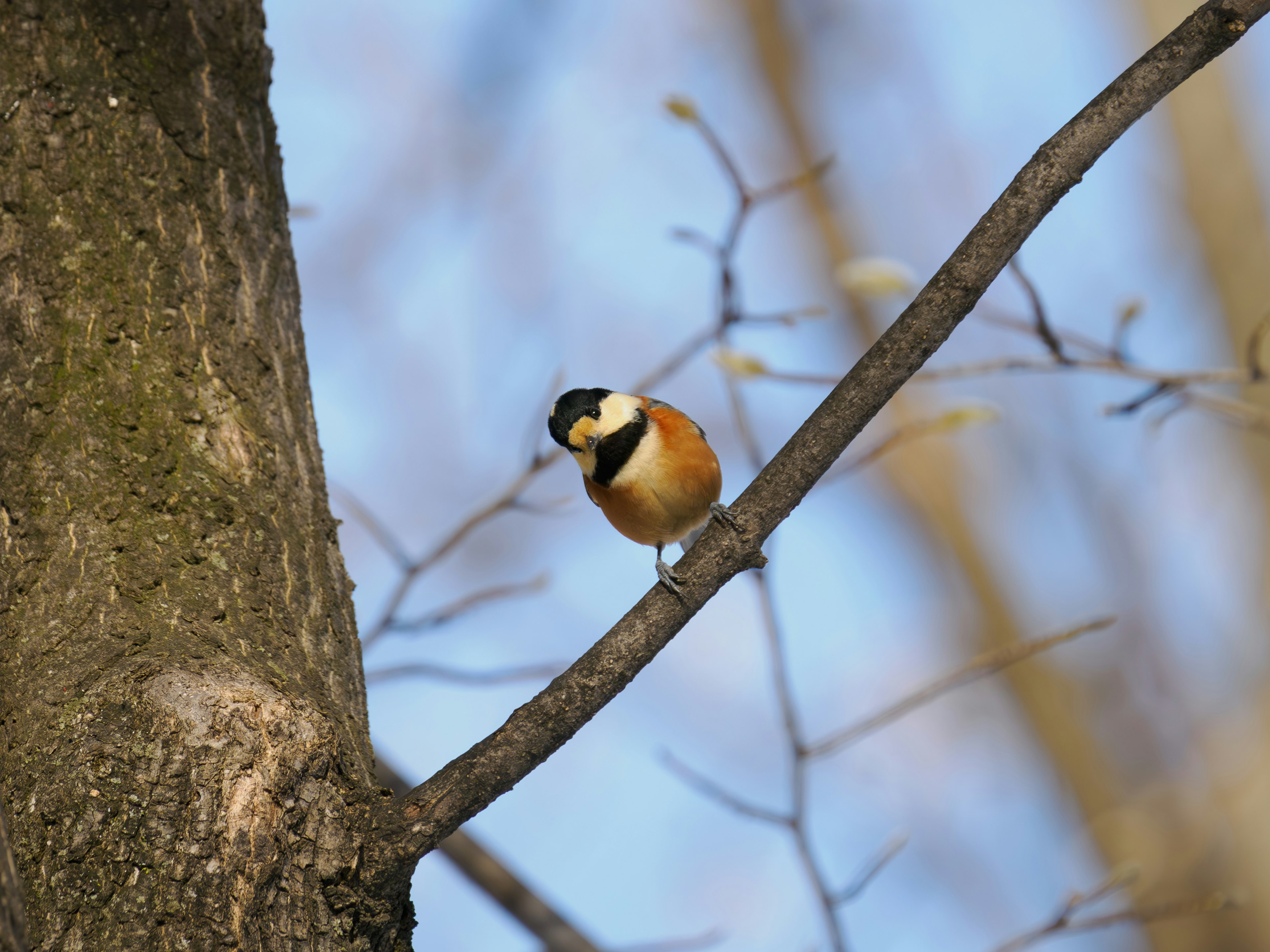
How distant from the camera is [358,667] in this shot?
5.94 feet

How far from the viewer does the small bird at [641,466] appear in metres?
2.84

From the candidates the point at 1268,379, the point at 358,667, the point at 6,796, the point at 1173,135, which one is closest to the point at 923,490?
the point at 1173,135

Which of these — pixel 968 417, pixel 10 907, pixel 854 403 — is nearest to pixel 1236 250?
pixel 968 417

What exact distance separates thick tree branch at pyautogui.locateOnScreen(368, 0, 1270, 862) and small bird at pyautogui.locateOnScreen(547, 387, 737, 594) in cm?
114

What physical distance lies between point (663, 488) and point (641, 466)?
0.10 metres

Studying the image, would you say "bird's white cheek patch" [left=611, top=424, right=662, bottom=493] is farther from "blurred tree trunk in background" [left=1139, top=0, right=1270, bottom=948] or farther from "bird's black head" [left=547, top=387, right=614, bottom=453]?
"blurred tree trunk in background" [left=1139, top=0, right=1270, bottom=948]

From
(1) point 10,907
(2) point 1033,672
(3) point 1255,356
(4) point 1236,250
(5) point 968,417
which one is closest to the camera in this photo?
(1) point 10,907

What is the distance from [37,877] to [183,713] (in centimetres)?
26

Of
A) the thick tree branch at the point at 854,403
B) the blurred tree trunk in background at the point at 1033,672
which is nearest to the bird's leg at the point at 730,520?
the thick tree branch at the point at 854,403

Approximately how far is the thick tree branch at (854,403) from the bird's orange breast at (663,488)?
1.16 metres

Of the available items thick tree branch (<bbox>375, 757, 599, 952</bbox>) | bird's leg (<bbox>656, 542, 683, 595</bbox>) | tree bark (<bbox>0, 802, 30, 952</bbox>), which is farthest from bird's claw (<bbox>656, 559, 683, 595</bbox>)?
thick tree branch (<bbox>375, 757, 599, 952</bbox>)

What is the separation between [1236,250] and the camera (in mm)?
6262

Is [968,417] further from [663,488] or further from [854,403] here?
[854,403]

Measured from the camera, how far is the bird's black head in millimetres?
2912
